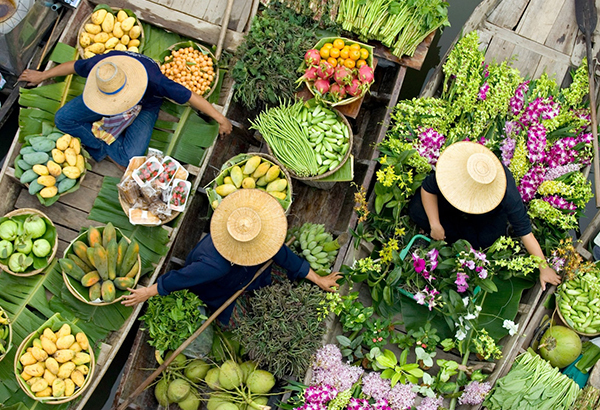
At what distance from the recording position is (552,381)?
3234mm

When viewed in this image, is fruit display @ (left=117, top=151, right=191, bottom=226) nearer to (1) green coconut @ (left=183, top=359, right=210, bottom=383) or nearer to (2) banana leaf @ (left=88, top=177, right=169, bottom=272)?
(2) banana leaf @ (left=88, top=177, right=169, bottom=272)

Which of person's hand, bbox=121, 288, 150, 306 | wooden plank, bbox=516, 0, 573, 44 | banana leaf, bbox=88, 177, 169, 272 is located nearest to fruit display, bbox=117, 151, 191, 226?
banana leaf, bbox=88, 177, 169, 272

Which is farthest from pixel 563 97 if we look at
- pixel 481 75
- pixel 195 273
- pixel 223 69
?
pixel 195 273

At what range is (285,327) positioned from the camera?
10.00ft

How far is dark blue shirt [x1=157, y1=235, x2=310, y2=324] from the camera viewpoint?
2.83 meters

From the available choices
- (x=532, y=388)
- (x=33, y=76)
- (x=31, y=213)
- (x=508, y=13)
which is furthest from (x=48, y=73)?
(x=532, y=388)

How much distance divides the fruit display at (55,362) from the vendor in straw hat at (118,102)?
51.2 inches

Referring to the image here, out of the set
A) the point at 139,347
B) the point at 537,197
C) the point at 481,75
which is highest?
the point at 481,75

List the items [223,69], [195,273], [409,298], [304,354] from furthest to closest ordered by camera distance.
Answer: [223,69], [409,298], [304,354], [195,273]

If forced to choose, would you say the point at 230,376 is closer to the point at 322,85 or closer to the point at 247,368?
the point at 247,368

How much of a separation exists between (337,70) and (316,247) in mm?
1308

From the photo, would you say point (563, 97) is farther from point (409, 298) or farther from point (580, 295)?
point (409, 298)

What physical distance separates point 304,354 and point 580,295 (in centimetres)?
210

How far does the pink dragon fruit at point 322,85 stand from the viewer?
3.39 meters
